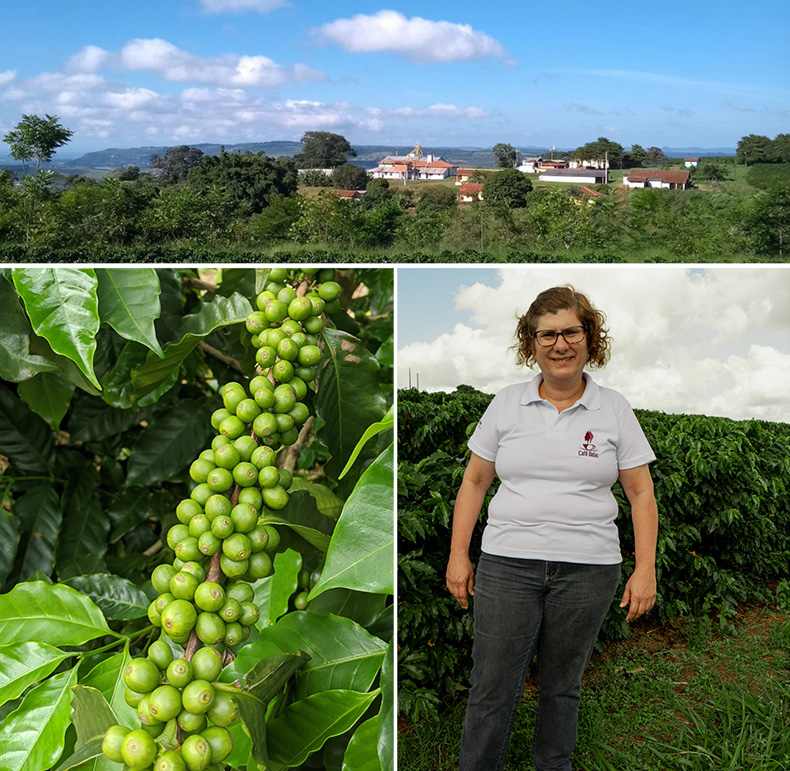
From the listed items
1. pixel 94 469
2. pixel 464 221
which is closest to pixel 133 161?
pixel 464 221

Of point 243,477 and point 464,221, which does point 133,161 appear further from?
point 243,477

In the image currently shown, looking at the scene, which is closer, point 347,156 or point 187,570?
point 187,570

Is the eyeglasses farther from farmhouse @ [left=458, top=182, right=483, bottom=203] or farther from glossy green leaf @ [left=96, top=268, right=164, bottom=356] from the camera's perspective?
farmhouse @ [left=458, top=182, right=483, bottom=203]

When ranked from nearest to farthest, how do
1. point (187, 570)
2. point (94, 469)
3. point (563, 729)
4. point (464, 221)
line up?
1. point (187, 570)
2. point (94, 469)
3. point (563, 729)
4. point (464, 221)

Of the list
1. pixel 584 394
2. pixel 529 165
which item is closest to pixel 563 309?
pixel 584 394

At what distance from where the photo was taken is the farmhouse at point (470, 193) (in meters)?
12.7

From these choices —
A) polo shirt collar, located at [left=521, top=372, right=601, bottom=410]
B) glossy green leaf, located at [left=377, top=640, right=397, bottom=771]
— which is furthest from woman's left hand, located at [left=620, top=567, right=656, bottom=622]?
glossy green leaf, located at [left=377, top=640, right=397, bottom=771]

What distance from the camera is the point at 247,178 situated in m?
13.3

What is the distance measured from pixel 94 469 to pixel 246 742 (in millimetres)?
548

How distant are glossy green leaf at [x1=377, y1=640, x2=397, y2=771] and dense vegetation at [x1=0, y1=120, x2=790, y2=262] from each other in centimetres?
968

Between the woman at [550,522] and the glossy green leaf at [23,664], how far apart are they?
0.71 m

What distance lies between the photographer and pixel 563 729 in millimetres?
1475

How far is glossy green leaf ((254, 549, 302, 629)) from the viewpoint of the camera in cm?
110

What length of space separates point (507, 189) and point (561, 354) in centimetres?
1204
